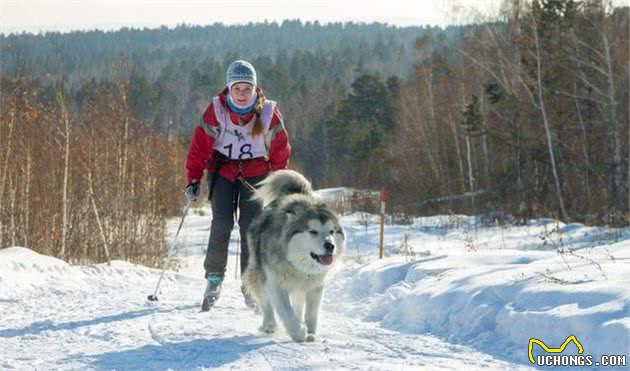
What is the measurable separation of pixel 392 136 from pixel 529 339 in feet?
137

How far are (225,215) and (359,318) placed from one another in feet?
4.75

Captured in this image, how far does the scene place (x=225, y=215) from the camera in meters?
5.69

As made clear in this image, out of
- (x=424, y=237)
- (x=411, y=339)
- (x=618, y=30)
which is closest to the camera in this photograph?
(x=411, y=339)

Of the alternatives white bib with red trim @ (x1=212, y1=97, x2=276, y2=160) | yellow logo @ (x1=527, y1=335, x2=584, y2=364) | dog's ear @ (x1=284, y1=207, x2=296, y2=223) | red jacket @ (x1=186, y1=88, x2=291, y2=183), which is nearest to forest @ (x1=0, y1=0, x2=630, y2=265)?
red jacket @ (x1=186, y1=88, x2=291, y2=183)

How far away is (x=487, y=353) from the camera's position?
13.4 feet

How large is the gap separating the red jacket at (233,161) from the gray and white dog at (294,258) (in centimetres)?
70

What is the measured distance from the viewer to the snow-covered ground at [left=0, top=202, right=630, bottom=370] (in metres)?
3.82

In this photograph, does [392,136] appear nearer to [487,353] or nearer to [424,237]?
[424,237]

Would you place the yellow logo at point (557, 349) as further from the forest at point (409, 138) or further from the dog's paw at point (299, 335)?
the forest at point (409, 138)

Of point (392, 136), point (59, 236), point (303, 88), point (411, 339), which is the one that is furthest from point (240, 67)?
point (303, 88)

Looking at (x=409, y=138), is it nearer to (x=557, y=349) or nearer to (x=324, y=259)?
(x=324, y=259)

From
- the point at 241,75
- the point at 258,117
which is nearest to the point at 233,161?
the point at 258,117

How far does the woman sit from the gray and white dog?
2.33 feet

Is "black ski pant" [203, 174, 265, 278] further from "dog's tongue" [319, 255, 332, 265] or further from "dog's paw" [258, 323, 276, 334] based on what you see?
"dog's tongue" [319, 255, 332, 265]
